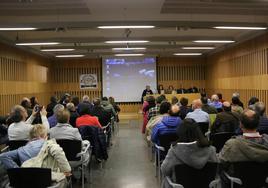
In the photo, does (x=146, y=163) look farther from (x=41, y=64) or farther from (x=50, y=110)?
(x=41, y=64)

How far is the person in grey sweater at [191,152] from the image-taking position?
146 inches

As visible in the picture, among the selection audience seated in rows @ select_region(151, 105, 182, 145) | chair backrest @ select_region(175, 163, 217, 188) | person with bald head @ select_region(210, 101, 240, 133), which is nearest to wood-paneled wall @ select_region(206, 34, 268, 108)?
person with bald head @ select_region(210, 101, 240, 133)

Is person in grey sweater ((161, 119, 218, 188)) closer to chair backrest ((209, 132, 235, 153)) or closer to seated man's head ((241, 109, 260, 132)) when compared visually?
seated man's head ((241, 109, 260, 132))

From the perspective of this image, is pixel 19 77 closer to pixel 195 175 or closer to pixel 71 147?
pixel 71 147

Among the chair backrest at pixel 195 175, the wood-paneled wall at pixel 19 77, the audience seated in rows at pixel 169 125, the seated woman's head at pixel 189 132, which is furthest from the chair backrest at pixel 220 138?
the wood-paneled wall at pixel 19 77

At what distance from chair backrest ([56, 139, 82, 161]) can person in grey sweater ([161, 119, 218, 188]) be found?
181 centimetres

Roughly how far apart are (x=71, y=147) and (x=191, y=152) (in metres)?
2.19

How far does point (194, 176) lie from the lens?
376 centimetres

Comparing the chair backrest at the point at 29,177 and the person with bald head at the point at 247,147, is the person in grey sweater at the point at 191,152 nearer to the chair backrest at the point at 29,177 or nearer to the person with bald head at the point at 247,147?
the person with bald head at the point at 247,147

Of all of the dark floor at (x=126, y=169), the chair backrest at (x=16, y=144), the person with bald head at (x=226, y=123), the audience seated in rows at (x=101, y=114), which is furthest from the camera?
the audience seated in rows at (x=101, y=114)

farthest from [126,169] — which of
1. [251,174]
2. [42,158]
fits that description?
[251,174]

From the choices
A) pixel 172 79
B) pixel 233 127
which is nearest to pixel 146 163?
pixel 233 127

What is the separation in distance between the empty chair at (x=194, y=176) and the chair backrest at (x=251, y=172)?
0.85 ft

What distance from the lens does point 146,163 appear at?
8.01 meters
